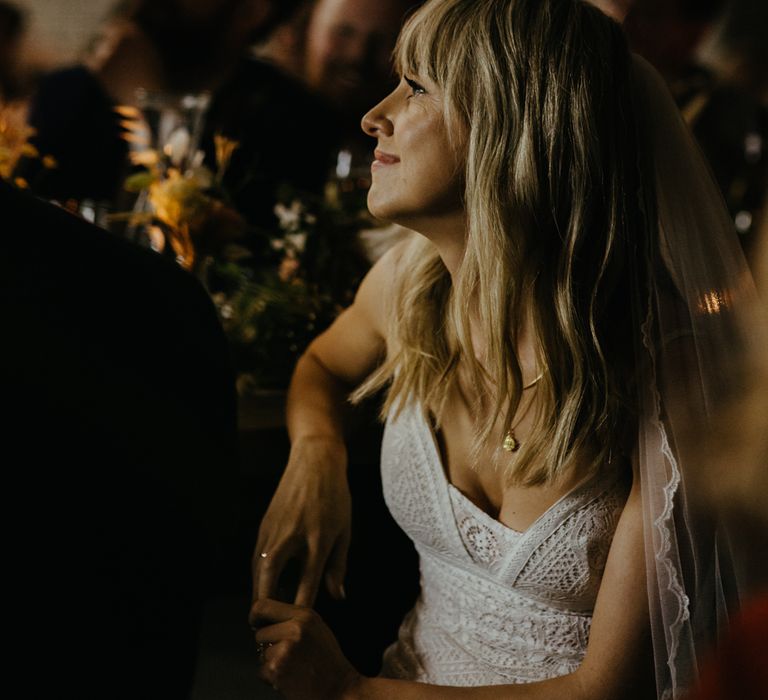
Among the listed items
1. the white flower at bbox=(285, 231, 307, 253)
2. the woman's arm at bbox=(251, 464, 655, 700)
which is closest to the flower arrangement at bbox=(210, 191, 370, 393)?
the white flower at bbox=(285, 231, 307, 253)

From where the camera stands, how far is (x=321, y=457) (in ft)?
5.48

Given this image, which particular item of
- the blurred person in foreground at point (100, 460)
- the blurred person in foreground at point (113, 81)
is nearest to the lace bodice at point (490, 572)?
the blurred person in foreground at point (100, 460)

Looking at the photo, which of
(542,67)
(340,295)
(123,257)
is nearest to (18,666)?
(123,257)

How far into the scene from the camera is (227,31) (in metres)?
3.97

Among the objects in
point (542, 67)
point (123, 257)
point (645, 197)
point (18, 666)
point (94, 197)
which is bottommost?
point (94, 197)

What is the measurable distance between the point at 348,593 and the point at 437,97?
109 centimetres

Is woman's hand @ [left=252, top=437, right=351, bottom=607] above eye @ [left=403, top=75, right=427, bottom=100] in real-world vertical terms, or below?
below

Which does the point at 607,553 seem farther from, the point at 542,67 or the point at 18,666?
the point at 18,666

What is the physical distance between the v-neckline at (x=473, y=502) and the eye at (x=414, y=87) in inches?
22.5

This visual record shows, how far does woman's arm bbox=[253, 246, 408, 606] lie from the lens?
151 centimetres

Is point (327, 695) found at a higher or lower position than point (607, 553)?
lower

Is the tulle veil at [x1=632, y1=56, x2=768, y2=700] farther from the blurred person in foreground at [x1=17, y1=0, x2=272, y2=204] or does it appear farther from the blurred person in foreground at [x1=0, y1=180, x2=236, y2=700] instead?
the blurred person in foreground at [x1=17, y1=0, x2=272, y2=204]

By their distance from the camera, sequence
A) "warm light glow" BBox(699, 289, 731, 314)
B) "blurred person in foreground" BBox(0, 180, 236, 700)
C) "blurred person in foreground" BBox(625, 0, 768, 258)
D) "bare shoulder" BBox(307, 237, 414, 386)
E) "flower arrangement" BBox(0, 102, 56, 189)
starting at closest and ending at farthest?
"blurred person in foreground" BBox(0, 180, 236, 700) → "warm light glow" BBox(699, 289, 731, 314) → "bare shoulder" BBox(307, 237, 414, 386) → "flower arrangement" BBox(0, 102, 56, 189) → "blurred person in foreground" BBox(625, 0, 768, 258)

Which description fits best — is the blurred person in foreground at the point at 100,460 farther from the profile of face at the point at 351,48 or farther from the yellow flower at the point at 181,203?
the profile of face at the point at 351,48
